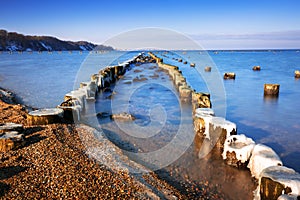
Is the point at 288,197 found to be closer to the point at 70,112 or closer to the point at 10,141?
the point at 10,141

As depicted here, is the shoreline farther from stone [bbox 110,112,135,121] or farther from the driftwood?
stone [bbox 110,112,135,121]

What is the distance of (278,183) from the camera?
11.2ft

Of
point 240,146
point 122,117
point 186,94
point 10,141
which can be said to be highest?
point 10,141

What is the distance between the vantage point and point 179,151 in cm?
604

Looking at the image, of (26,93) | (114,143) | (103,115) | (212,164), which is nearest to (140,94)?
(103,115)

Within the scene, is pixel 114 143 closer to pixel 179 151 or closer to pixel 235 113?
pixel 179 151

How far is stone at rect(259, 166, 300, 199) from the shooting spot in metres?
→ 3.30

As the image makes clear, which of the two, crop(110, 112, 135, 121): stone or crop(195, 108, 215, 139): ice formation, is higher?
crop(195, 108, 215, 139): ice formation

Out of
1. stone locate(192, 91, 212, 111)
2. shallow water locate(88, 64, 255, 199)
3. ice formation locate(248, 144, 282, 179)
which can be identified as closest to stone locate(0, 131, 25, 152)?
shallow water locate(88, 64, 255, 199)

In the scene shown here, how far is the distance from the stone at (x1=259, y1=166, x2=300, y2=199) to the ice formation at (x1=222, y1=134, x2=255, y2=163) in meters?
1.24

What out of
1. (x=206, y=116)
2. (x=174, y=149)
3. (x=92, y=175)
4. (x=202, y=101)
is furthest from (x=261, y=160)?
(x=202, y=101)

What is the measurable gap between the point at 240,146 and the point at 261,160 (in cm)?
86

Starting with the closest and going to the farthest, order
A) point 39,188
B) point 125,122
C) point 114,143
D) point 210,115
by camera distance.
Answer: point 39,188
point 114,143
point 210,115
point 125,122

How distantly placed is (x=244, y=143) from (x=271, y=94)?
955 cm
